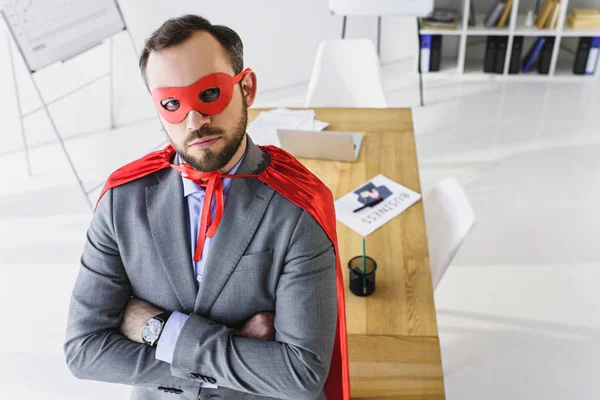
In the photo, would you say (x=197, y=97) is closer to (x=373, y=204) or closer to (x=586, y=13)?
(x=373, y=204)

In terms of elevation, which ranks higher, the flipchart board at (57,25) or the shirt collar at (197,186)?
the shirt collar at (197,186)

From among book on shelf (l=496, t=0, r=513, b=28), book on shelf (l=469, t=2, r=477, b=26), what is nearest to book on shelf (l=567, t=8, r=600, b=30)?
book on shelf (l=496, t=0, r=513, b=28)

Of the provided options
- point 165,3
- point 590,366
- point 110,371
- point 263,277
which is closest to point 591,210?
point 590,366

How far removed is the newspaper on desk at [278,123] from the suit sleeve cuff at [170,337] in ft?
4.76

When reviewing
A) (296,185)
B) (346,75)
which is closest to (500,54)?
(346,75)

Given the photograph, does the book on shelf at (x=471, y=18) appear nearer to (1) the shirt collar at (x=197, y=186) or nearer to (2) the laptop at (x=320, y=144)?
(2) the laptop at (x=320, y=144)

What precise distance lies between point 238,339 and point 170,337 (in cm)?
15

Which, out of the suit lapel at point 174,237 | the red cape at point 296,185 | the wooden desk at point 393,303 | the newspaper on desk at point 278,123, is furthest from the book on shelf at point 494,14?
the suit lapel at point 174,237

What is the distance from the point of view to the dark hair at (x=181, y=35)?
1.18 m

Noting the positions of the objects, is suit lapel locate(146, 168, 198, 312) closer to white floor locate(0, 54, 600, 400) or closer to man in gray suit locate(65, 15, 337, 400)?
man in gray suit locate(65, 15, 337, 400)

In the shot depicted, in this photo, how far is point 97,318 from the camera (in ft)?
4.55

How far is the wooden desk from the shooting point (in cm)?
160

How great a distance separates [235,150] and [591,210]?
2.87 meters

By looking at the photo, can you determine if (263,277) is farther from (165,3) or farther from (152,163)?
(165,3)
